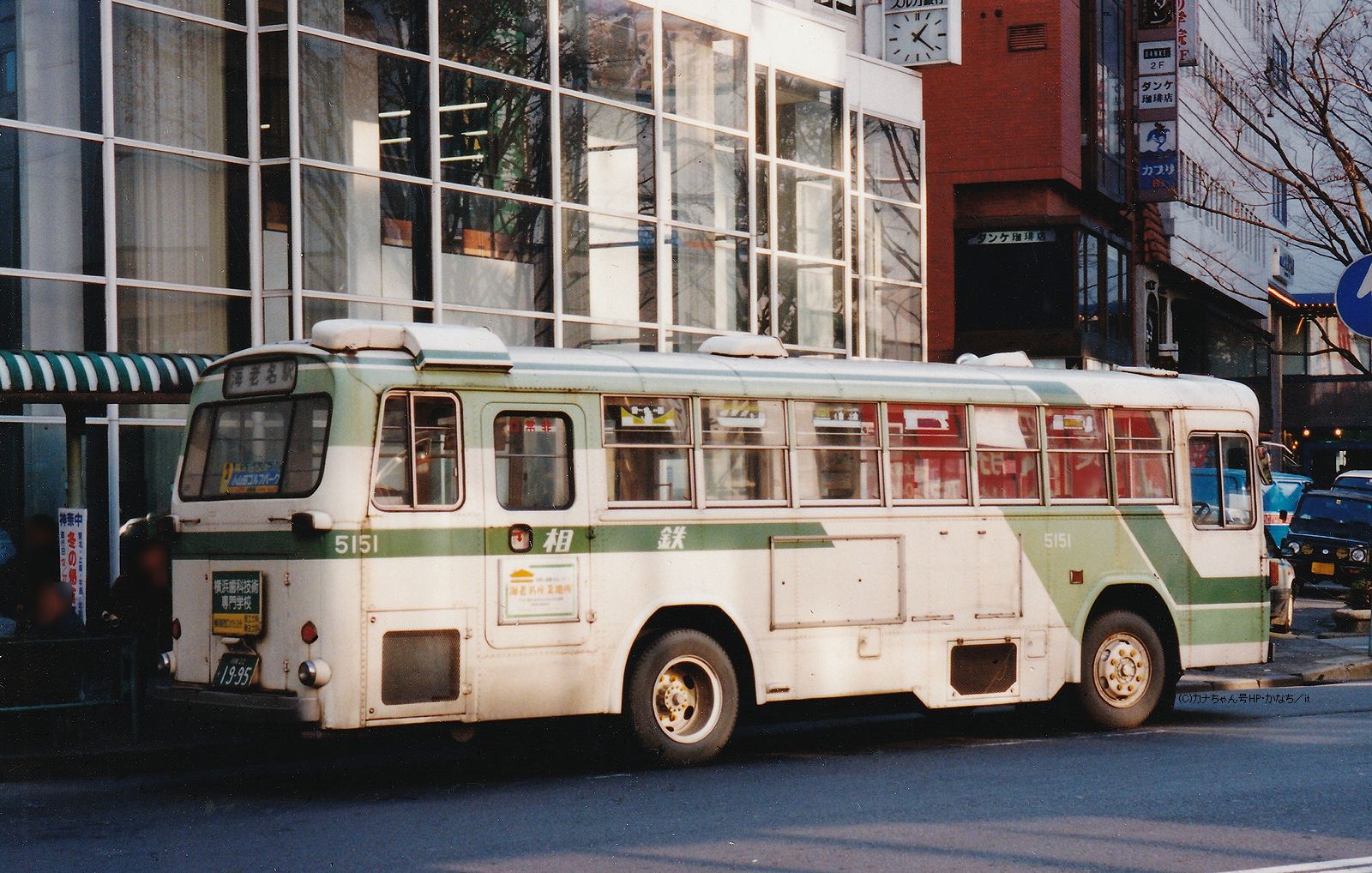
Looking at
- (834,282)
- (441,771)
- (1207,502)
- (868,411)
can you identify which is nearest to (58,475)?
(441,771)

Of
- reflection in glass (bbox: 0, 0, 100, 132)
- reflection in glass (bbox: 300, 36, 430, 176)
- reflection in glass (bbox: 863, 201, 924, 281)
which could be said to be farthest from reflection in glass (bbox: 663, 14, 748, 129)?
reflection in glass (bbox: 0, 0, 100, 132)

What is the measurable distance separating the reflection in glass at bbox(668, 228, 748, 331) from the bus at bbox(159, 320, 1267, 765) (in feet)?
31.5

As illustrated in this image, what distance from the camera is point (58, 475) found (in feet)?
53.1

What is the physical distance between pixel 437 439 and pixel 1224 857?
525cm

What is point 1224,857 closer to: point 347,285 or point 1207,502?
point 1207,502

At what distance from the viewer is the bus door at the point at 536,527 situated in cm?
1073

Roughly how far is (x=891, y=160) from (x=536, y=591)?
19.9 meters

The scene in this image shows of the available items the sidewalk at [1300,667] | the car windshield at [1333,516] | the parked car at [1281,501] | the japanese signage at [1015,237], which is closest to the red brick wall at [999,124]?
the japanese signage at [1015,237]

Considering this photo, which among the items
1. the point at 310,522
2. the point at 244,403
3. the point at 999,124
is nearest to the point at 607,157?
the point at 244,403

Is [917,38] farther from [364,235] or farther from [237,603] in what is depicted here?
[237,603]

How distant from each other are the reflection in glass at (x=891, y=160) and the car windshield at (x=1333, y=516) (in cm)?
945

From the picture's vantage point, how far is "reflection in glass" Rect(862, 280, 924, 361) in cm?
2944

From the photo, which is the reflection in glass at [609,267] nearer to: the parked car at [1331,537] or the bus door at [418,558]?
the bus door at [418,558]

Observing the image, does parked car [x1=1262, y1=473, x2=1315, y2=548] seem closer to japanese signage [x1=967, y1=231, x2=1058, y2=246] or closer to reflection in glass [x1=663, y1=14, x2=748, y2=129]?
japanese signage [x1=967, y1=231, x2=1058, y2=246]
